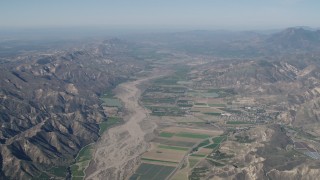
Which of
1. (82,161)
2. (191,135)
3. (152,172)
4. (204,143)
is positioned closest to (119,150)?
(82,161)

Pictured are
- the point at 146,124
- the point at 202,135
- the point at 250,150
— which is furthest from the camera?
the point at 146,124

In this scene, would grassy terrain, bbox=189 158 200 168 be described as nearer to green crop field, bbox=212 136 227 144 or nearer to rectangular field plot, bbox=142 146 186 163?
rectangular field plot, bbox=142 146 186 163

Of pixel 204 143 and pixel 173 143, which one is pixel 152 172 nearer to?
pixel 173 143

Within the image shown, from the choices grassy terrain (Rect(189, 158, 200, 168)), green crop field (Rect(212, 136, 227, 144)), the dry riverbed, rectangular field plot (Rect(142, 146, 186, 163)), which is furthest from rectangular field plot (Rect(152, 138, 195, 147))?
grassy terrain (Rect(189, 158, 200, 168))

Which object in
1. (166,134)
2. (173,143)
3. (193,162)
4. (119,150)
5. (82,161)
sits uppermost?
(193,162)

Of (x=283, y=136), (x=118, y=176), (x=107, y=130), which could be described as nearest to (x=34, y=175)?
(x=118, y=176)

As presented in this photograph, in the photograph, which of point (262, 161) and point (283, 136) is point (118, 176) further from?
point (283, 136)

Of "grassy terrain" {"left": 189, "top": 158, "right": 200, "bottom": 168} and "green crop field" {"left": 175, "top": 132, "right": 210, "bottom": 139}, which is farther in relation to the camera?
"green crop field" {"left": 175, "top": 132, "right": 210, "bottom": 139}

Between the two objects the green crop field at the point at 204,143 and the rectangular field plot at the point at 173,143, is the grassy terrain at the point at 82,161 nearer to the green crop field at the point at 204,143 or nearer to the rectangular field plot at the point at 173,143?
the rectangular field plot at the point at 173,143
